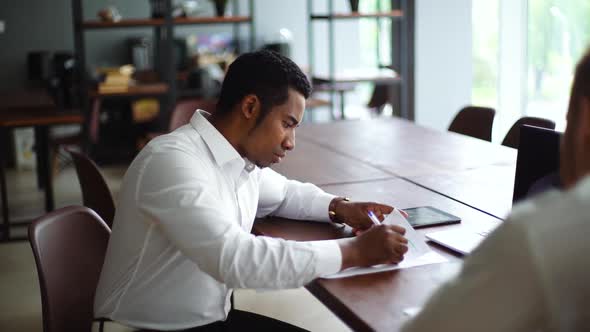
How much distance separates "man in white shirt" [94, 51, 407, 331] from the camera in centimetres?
150

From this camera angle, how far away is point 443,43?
5.91 m

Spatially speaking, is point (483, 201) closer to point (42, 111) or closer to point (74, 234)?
point (74, 234)

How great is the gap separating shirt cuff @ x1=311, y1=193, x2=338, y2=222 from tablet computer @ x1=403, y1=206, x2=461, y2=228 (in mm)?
239

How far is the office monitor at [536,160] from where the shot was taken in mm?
1583

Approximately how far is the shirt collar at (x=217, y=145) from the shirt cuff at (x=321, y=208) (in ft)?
1.17

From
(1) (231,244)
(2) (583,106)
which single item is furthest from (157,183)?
(2) (583,106)

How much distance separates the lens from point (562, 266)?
890mm

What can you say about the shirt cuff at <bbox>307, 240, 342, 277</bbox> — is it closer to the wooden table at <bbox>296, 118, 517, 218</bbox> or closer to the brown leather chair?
the wooden table at <bbox>296, 118, 517, 218</bbox>

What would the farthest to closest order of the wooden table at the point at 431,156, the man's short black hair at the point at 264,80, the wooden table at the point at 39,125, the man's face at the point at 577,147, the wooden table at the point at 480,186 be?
the wooden table at the point at 39,125
the wooden table at the point at 431,156
the wooden table at the point at 480,186
the man's short black hair at the point at 264,80
the man's face at the point at 577,147

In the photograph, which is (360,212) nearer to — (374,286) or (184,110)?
(374,286)

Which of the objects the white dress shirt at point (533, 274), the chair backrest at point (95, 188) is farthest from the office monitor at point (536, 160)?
the chair backrest at point (95, 188)

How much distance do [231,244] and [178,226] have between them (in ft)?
0.43

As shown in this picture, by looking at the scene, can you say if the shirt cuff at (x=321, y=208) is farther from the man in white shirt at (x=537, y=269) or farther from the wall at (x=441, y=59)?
the wall at (x=441, y=59)

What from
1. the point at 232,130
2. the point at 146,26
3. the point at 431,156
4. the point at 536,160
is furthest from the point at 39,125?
the point at 536,160
